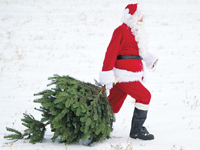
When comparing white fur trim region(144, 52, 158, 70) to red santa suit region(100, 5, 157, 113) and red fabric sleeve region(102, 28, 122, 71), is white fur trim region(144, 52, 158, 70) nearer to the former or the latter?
red santa suit region(100, 5, 157, 113)

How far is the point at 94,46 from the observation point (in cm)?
1353

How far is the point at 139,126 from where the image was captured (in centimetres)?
484

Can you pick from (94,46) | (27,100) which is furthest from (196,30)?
(27,100)

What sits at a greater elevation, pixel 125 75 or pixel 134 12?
pixel 134 12

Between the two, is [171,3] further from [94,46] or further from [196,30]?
[94,46]

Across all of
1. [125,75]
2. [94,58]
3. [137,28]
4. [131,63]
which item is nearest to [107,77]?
[125,75]

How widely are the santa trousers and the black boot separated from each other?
0.11 metres

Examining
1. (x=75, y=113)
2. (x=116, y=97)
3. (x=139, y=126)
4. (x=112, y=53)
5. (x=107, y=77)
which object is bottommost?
(x=139, y=126)

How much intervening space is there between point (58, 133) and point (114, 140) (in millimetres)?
1117

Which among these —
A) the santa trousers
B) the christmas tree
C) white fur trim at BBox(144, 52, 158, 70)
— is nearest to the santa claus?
the santa trousers

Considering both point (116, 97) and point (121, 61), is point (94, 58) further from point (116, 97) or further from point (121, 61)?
point (121, 61)

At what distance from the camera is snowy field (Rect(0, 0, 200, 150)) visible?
5297 mm

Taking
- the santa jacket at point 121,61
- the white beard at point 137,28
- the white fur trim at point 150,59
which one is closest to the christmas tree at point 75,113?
the santa jacket at point 121,61

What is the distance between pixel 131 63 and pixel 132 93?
19.4 inches
